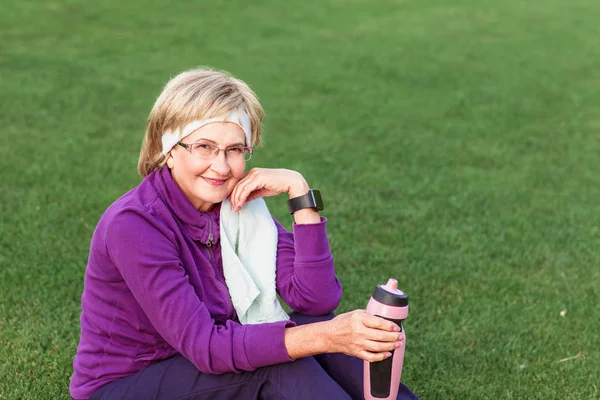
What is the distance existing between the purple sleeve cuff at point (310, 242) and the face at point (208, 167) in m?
0.30

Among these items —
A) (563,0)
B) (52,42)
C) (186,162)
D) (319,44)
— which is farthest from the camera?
(563,0)

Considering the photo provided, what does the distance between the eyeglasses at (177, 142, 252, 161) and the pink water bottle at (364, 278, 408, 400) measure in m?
0.70

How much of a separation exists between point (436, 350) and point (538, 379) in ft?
1.64

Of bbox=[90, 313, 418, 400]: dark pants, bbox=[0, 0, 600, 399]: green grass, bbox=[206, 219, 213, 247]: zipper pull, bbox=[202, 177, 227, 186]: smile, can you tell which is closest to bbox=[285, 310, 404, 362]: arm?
bbox=[90, 313, 418, 400]: dark pants

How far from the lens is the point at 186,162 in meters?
2.70

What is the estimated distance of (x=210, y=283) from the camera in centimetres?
278

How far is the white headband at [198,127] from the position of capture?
266 centimetres

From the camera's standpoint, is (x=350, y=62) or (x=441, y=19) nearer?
(x=350, y=62)

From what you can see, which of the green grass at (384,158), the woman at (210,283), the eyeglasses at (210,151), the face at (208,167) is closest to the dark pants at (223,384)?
the woman at (210,283)

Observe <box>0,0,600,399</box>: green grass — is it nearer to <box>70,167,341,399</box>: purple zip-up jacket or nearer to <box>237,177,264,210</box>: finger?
<box>70,167,341,399</box>: purple zip-up jacket

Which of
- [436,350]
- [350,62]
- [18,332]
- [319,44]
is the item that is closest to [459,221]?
[436,350]

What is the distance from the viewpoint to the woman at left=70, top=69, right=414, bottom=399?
2.46 m

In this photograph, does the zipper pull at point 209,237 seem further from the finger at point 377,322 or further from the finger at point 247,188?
the finger at point 377,322

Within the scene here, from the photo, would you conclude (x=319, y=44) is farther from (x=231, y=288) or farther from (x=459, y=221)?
(x=231, y=288)
